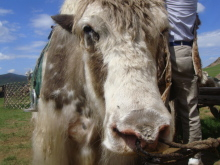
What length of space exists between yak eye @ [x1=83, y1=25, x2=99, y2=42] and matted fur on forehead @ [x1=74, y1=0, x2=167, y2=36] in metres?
0.21

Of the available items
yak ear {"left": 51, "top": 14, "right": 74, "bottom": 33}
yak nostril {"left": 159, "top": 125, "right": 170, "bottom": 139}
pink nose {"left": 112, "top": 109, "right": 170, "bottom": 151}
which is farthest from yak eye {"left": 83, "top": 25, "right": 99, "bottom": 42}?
yak nostril {"left": 159, "top": 125, "right": 170, "bottom": 139}

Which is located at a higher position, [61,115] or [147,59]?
[147,59]

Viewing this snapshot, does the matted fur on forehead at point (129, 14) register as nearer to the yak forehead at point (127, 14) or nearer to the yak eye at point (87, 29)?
the yak forehead at point (127, 14)

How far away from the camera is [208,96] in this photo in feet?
17.4

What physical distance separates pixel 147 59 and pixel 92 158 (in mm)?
1599

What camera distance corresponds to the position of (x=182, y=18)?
3.42 meters

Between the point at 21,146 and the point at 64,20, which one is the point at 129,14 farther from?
the point at 21,146

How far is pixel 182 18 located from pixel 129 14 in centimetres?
143

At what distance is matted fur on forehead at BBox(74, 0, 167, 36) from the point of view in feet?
7.46

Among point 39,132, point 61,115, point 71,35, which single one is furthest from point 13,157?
point 71,35

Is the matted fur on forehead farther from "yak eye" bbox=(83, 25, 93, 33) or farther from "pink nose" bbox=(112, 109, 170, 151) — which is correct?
"pink nose" bbox=(112, 109, 170, 151)

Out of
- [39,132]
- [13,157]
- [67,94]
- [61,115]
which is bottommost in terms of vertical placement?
[13,157]

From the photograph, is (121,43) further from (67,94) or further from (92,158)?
(92,158)

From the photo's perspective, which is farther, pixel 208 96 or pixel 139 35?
pixel 208 96
